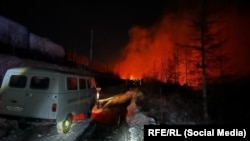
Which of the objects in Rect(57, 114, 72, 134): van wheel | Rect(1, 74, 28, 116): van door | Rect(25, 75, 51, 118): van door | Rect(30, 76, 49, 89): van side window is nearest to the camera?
Rect(25, 75, 51, 118): van door

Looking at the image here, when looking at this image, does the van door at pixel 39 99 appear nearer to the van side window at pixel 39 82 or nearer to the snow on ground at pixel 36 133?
the van side window at pixel 39 82

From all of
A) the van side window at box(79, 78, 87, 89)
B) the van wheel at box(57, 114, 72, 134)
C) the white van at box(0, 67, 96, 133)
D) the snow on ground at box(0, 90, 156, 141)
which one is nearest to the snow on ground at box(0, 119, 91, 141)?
the snow on ground at box(0, 90, 156, 141)

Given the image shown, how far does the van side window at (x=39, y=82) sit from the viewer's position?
380 inches

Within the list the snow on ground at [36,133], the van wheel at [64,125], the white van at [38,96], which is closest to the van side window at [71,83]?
the white van at [38,96]

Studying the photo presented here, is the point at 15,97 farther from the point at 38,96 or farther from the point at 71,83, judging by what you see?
the point at 71,83

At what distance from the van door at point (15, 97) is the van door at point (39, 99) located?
0.71 ft

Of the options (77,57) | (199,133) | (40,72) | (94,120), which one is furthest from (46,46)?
(199,133)

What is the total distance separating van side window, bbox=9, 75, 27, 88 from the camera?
387 inches

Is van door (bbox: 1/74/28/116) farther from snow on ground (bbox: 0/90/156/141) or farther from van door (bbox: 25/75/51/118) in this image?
snow on ground (bbox: 0/90/156/141)

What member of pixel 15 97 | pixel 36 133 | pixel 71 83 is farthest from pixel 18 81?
pixel 36 133

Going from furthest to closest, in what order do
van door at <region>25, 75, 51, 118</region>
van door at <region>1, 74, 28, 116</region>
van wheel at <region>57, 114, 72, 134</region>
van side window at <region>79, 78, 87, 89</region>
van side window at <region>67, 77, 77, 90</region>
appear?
van side window at <region>79, 78, 87, 89</region>
van side window at <region>67, 77, 77, 90</region>
van wheel at <region>57, 114, 72, 134</region>
van door at <region>1, 74, 28, 116</region>
van door at <region>25, 75, 51, 118</region>

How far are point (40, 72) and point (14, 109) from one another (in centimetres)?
172

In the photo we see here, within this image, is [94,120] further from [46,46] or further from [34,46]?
[46,46]

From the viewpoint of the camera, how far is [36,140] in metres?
9.23
